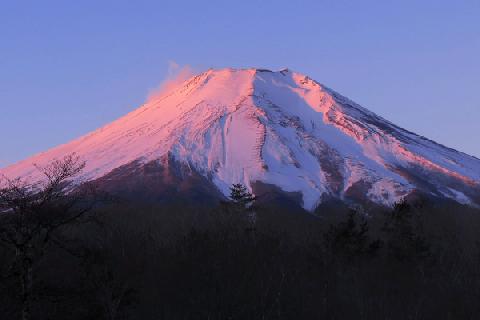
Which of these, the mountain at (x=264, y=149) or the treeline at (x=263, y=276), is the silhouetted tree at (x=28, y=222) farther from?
the mountain at (x=264, y=149)

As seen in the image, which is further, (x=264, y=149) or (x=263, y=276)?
(x=264, y=149)

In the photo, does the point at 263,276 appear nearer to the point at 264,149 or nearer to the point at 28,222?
the point at 28,222

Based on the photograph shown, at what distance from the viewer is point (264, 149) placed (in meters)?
96.5

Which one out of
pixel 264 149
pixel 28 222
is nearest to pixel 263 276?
pixel 28 222

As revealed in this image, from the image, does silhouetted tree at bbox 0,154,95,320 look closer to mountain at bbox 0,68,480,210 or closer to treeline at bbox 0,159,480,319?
treeline at bbox 0,159,480,319

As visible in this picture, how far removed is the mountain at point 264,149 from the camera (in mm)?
87000

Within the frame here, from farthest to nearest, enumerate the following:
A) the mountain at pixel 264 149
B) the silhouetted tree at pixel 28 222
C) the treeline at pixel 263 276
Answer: the mountain at pixel 264 149
the treeline at pixel 263 276
the silhouetted tree at pixel 28 222

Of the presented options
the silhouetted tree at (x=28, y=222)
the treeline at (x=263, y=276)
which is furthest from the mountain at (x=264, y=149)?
the silhouetted tree at (x=28, y=222)

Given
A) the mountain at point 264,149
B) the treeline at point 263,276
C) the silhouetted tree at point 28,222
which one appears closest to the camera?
the silhouetted tree at point 28,222

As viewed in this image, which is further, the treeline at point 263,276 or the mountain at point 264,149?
the mountain at point 264,149

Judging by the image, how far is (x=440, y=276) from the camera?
2891 centimetres

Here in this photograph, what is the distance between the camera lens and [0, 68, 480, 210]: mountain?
87.0 m

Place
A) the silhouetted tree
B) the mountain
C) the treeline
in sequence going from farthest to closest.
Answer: the mountain → the treeline → the silhouetted tree

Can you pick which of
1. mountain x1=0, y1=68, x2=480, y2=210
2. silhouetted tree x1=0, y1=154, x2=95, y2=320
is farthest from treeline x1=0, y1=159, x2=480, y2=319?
mountain x1=0, y1=68, x2=480, y2=210
